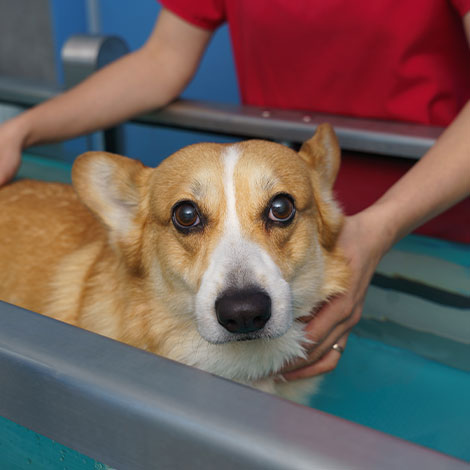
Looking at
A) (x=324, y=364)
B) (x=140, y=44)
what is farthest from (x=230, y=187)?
(x=140, y=44)

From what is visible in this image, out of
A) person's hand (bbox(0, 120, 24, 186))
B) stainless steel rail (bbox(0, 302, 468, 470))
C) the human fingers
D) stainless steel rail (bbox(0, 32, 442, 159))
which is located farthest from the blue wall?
stainless steel rail (bbox(0, 302, 468, 470))

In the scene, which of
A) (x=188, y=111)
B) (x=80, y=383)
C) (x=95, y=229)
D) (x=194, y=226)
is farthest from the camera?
(x=188, y=111)

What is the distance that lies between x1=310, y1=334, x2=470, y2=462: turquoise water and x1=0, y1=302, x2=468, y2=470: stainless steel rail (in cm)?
96

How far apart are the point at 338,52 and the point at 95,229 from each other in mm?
954

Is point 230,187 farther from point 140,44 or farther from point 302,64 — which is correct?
point 140,44

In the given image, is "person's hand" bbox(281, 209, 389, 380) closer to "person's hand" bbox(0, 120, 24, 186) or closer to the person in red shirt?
the person in red shirt

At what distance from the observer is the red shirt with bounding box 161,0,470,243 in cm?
173

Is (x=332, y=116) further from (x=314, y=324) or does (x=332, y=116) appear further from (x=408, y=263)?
(x=314, y=324)

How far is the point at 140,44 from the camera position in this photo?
12.8ft

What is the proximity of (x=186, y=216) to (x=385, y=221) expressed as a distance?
1.51 feet

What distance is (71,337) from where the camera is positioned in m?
0.73

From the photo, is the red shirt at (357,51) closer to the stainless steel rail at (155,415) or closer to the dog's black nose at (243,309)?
the dog's black nose at (243,309)

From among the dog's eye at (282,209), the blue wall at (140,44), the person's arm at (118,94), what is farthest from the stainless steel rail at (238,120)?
the blue wall at (140,44)

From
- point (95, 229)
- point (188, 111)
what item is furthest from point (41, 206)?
point (188, 111)
